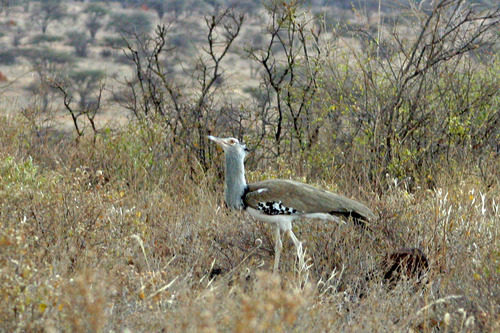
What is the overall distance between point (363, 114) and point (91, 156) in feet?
9.37

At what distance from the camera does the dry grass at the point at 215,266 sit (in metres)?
2.84

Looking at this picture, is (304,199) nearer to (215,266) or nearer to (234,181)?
(234,181)

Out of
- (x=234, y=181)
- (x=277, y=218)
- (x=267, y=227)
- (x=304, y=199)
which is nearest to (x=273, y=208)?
(x=277, y=218)

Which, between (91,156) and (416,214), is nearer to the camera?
(416,214)

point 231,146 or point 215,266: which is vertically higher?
point 231,146

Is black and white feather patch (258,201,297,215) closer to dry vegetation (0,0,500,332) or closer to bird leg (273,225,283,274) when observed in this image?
bird leg (273,225,283,274)

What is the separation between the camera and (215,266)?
4.42m

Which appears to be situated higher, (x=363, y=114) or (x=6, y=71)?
(x=363, y=114)

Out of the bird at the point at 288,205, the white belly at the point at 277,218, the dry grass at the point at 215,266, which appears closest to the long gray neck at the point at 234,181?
the bird at the point at 288,205

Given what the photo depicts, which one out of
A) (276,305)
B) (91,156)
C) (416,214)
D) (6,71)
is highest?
(276,305)

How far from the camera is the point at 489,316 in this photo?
312cm

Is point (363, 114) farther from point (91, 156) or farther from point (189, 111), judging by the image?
Result: point (91, 156)

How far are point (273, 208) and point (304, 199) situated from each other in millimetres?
226

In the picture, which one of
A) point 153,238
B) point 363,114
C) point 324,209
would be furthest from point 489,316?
point 363,114
